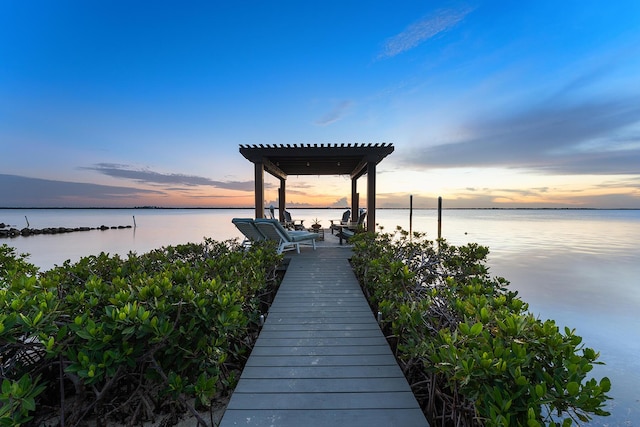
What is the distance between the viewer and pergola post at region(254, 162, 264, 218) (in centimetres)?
814

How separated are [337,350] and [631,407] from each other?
379cm

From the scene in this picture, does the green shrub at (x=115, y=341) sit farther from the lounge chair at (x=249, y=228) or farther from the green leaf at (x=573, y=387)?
the lounge chair at (x=249, y=228)

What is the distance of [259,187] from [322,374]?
6682 millimetres

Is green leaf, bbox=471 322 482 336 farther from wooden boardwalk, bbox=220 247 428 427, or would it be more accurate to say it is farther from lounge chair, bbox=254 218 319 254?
lounge chair, bbox=254 218 319 254

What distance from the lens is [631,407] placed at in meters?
3.18

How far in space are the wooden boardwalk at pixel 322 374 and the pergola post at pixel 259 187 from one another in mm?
4854

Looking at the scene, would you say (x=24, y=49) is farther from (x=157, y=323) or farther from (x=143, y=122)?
(x=157, y=323)

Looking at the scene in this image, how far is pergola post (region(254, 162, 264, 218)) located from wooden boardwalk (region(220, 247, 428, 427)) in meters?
4.85

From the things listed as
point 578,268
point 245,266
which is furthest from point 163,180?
point 578,268

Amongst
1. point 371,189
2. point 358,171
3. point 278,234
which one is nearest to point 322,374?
point 278,234

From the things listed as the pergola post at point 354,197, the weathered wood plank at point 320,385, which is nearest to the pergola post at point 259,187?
the pergola post at point 354,197

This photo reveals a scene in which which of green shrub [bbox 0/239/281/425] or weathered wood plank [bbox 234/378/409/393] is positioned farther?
weathered wood plank [bbox 234/378/409/393]

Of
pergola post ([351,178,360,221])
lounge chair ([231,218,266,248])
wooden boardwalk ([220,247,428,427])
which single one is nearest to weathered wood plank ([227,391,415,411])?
wooden boardwalk ([220,247,428,427])

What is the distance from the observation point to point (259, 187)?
325 inches
